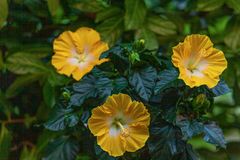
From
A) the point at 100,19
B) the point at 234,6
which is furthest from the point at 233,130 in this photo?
the point at 100,19

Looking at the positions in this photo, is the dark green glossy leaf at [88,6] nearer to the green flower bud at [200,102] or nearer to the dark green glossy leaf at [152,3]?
the dark green glossy leaf at [152,3]

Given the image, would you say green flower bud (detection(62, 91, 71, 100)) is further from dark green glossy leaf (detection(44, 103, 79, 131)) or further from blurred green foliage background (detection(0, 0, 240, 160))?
blurred green foliage background (detection(0, 0, 240, 160))

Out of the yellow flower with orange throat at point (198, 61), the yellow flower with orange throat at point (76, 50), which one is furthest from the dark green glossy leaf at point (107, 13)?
the yellow flower with orange throat at point (198, 61)

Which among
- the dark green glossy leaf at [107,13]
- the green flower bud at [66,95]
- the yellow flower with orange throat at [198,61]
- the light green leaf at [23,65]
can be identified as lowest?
the light green leaf at [23,65]

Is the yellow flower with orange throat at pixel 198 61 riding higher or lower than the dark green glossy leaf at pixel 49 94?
higher

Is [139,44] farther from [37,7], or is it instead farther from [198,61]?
[37,7]

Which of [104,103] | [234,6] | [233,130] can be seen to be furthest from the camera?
[233,130]

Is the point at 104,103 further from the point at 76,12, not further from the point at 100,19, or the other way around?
the point at 76,12
